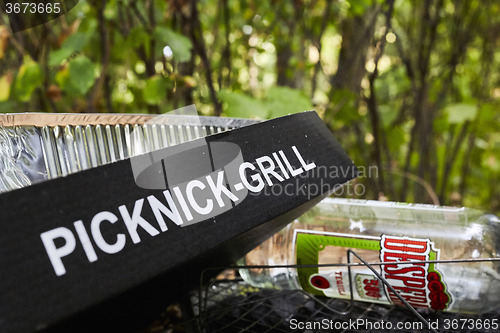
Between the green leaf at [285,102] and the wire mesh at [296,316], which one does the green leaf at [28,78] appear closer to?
the green leaf at [285,102]

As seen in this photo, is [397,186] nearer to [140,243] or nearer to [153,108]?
[153,108]

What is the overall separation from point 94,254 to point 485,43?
171 centimetres

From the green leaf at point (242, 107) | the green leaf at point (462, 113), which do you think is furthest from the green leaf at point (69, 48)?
the green leaf at point (462, 113)

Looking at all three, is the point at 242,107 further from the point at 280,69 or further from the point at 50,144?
the point at 280,69

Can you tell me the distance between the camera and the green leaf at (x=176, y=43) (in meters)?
0.83

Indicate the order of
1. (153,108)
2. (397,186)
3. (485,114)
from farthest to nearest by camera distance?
(397,186), (485,114), (153,108)

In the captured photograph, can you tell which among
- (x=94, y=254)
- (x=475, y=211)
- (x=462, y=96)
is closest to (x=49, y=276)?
(x=94, y=254)

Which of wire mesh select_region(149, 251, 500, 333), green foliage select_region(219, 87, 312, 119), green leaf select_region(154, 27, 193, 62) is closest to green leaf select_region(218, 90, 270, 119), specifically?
green foliage select_region(219, 87, 312, 119)

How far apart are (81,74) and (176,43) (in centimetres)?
20

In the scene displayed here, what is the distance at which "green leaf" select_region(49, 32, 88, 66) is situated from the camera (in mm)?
822

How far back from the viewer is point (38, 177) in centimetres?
49

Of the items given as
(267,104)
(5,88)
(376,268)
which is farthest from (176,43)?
(376,268)

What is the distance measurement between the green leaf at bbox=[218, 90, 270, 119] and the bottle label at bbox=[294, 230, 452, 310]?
32 centimetres

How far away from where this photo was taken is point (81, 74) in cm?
84
